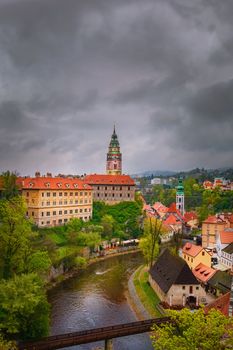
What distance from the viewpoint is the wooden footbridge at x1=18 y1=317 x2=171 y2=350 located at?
2906 centimetres

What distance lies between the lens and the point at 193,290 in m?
43.3

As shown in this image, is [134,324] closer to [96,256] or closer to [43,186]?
[96,256]

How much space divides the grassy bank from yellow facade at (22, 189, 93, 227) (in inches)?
882

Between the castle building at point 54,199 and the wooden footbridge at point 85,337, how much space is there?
4325 cm

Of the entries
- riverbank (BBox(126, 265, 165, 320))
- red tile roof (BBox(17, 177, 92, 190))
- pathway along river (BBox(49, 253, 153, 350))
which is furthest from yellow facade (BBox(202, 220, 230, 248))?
red tile roof (BBox(17, 177, 92, 190))

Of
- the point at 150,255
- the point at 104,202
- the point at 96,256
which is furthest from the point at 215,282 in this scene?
the point at 104,202

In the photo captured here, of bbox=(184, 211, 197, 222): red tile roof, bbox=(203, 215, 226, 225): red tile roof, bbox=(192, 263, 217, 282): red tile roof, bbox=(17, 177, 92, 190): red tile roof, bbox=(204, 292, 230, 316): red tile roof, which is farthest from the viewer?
bbox=(184, 211, 197, 222): red tile roof

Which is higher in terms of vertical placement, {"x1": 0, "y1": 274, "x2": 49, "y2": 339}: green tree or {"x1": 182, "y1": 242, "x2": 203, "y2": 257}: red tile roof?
{"x1": 182, "y1": 242, "x2": 203, "y2": 257}: red tile roof

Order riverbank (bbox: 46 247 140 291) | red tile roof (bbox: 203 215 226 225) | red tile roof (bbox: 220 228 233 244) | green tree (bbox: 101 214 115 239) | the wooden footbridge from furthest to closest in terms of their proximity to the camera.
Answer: green tree (bbox: 101 214 115 239) < red tile roof (bbox: 203 215 226 225) < red tile roof (bbox: 220 228 233 244) < riverbank (bbox: 46 247 140 291) < the wooden footbridge

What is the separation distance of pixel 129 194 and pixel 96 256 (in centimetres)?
2935

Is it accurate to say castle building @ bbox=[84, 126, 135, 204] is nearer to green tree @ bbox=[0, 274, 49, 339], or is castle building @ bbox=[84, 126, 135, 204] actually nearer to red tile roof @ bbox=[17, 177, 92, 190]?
red tile roof @ bbox=[17, 177, 92, 190]

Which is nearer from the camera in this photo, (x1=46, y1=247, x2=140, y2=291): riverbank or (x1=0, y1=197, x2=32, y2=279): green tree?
(x1=0, y1=197, x2=32, y2=279): green tree

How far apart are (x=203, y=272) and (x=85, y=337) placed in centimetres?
2596

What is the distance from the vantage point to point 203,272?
172 ft
